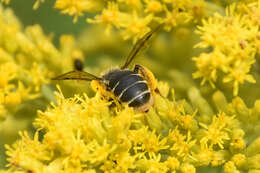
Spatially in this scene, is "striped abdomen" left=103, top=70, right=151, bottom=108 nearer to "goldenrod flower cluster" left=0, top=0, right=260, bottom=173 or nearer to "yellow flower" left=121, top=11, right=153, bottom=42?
"goldenrod flower cluster" left=0, top=0, right=260, bottom=173

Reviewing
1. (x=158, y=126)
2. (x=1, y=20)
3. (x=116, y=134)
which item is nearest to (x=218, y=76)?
(x=158, y=126)

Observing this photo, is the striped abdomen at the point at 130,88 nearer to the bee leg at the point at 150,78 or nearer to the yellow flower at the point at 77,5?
the bee leg at the point at 150,78

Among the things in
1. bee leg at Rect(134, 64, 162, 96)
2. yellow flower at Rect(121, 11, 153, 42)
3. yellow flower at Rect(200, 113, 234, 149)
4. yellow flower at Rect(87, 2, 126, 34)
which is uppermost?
yellow flower at Rect(87, 2, 126, 34)

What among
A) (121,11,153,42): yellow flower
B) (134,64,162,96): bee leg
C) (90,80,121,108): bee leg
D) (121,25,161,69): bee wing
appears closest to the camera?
(90,80,121,108): bee leg

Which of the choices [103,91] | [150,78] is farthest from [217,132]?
[103,91]

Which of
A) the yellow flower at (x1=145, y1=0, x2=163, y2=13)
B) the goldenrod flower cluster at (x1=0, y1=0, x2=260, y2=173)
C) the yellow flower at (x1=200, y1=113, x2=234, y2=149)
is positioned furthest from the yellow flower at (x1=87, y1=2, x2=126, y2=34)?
the yellow flower at (x1=200, y1=113, x2=234, y2=149)

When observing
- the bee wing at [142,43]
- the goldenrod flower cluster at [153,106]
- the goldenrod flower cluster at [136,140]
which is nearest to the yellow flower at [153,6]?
the goldenrod flower cluster at [153,106]

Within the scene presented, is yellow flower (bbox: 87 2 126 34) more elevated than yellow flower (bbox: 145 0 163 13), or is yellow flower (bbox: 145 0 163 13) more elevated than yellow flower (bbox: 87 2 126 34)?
yellow flower (bbox: 87 2 126 34)
